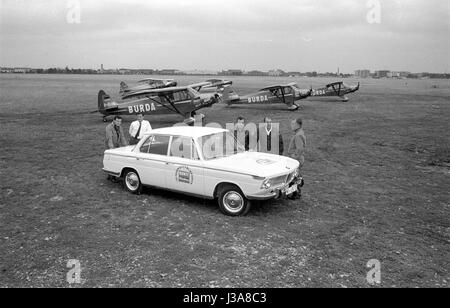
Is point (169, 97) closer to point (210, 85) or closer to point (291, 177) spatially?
point (210, 85)

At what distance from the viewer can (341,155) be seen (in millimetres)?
13023

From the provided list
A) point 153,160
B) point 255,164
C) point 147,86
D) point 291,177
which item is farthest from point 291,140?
point 147,86

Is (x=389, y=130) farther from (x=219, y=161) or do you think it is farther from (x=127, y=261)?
(x=127, y=261)

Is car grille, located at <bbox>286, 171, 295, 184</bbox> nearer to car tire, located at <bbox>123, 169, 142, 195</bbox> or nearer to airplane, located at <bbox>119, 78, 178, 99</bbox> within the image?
car tire, located at <bbox>123, 169, 142, 195</bbox>

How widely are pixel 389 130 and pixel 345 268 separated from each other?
14895 mm

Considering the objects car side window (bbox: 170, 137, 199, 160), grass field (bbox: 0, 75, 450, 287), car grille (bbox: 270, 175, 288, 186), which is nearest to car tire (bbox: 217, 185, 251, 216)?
grass field (bbox: 0, 75, 450, 287)

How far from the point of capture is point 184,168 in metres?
7.66

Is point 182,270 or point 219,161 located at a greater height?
point 219,161

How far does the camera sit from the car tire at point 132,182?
28.1ft

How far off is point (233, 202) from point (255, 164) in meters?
0.86

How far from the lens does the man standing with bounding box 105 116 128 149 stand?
9.88 meters

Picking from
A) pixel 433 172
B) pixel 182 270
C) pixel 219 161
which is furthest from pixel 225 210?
pixel 433 172

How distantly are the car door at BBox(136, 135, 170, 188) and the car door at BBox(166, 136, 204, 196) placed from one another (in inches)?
6.5

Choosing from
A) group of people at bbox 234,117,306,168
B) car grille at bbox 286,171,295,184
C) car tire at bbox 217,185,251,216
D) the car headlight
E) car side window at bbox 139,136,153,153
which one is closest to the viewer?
the car headlight
